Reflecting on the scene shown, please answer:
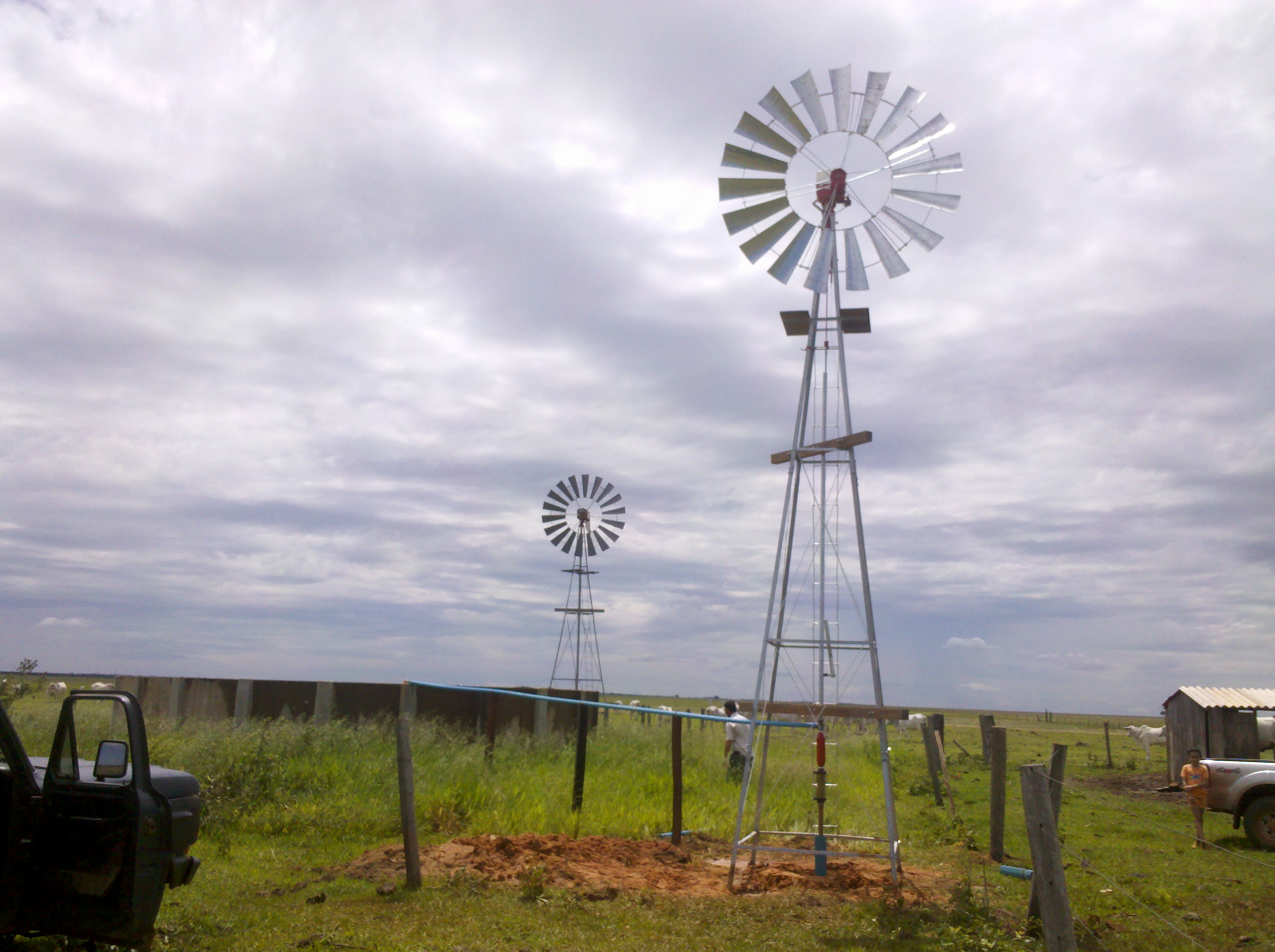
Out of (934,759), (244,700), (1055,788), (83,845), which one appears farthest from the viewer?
(244,700)

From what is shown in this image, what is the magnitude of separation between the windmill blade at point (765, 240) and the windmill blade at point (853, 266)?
68 cm

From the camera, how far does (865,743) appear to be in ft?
95.1

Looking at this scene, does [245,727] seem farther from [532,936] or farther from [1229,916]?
[1229,916]

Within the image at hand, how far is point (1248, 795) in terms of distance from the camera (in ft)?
44.0

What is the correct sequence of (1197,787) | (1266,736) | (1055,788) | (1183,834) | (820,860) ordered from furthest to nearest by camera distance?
(1266,736) < (1197,787) < (820,860) < (1183,834) < (1055,788)

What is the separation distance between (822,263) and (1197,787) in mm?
9046

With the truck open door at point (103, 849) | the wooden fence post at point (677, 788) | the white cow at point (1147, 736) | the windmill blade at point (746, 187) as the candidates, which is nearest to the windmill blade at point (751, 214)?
the windmill blade at point (746, 187)

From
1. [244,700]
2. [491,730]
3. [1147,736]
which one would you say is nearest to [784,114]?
[491,730]

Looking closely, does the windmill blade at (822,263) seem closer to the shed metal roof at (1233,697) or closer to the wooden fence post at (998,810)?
the wooden fence post at (998,810)

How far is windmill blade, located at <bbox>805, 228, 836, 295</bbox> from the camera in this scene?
1085 centimetres

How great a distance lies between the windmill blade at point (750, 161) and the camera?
35.7 feet

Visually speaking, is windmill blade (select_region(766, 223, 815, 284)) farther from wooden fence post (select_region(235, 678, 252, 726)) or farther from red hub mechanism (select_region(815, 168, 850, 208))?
wooden fence post (select_region(235, 678, 252, 726))

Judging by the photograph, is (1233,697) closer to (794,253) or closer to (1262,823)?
(1262,823)

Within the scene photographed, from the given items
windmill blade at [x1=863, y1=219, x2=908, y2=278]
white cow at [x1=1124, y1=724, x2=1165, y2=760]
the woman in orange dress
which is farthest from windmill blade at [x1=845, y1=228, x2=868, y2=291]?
white cow at [x1=1124, y1=724, x2=1165, y2=760]
